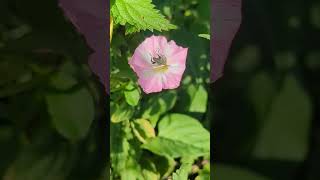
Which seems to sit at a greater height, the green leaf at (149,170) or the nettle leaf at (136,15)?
the nettle leaf at (136,15)

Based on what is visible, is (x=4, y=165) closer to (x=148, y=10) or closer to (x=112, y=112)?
(x=112, y=112)

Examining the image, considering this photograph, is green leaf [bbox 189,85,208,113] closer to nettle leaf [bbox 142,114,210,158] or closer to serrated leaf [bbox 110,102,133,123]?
nettle leaf [bbox 142,114,210,158]

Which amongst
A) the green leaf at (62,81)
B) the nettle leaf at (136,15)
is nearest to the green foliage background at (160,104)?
the nettle leaf at (136,15)

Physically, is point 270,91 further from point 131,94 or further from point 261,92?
point 131,94

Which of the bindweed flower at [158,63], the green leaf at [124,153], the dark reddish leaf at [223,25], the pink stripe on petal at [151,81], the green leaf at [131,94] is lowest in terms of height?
the green leaf at [124,153]

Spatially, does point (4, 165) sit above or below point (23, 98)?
below

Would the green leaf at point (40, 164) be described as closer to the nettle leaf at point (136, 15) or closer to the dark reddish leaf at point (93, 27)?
Answer: the dark reddish leaf at point (93, 27)

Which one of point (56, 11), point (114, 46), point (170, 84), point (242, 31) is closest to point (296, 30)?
point (242, 31)
